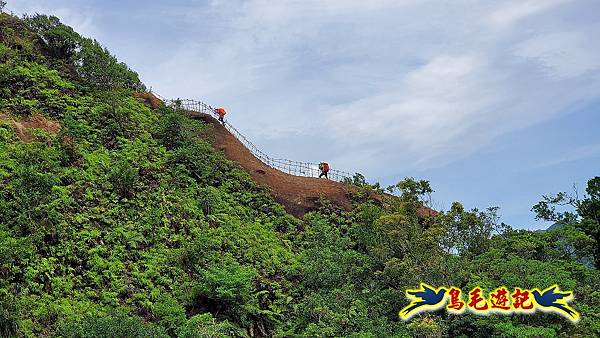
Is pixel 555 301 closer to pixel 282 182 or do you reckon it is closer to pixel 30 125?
pixel 282 182

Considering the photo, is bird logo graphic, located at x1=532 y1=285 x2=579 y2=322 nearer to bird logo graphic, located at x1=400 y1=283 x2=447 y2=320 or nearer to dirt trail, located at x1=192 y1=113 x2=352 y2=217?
bird logo graphic, located at x1=400 y1=283 x2=447 y2=320

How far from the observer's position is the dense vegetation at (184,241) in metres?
18.9

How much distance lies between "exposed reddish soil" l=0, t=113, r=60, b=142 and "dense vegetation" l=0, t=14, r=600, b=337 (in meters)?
0.29

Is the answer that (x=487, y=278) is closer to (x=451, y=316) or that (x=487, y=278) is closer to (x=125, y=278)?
(x=451, y=316)

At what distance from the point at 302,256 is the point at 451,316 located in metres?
7.84

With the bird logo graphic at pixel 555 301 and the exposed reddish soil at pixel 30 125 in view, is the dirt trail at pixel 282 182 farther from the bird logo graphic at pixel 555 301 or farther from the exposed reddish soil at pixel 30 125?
the bird logo graphic at pixel 555 301

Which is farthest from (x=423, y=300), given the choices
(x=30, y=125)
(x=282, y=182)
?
(x=30, y=125)

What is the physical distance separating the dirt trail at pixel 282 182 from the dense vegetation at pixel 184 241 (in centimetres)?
92

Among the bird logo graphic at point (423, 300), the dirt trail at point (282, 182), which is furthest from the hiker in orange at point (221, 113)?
the bird logo graphic at point (423, 300)

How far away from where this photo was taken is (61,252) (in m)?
19.7

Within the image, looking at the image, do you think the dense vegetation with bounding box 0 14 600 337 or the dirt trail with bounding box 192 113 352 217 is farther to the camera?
the dirt trail with bounding box 192 113 352 217

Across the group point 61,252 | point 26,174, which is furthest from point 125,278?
point 26,174

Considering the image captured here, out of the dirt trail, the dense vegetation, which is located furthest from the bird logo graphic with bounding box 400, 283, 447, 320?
the dirt trail

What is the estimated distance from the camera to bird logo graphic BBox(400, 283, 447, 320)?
21405 mm
